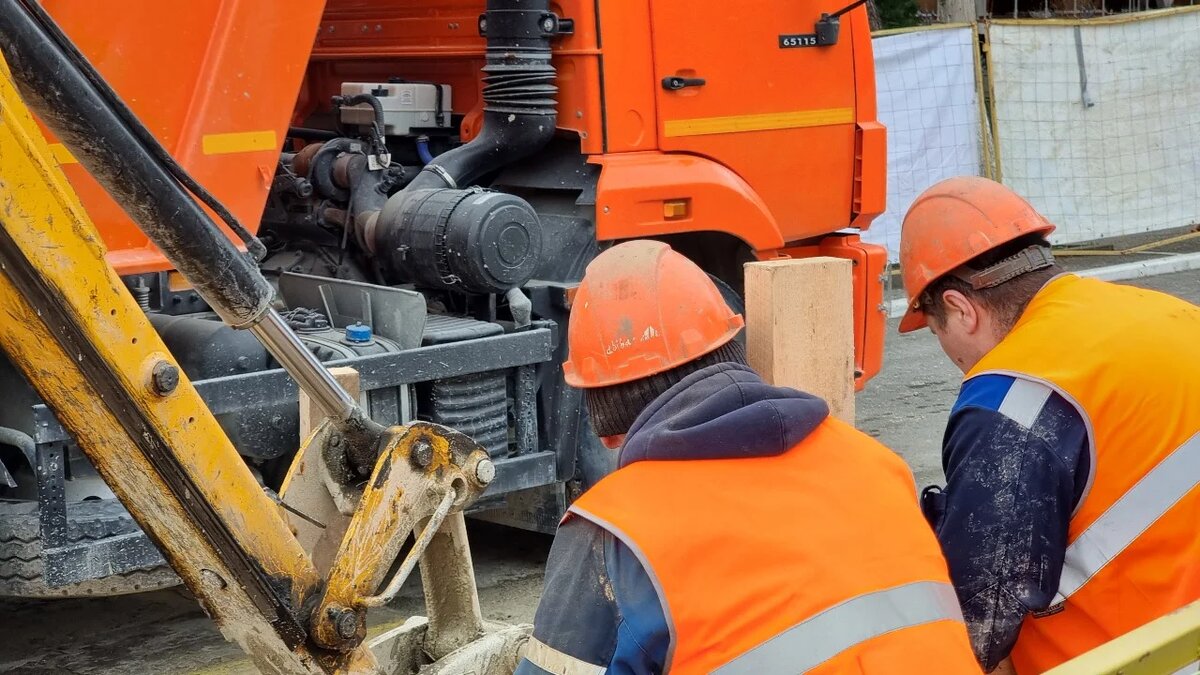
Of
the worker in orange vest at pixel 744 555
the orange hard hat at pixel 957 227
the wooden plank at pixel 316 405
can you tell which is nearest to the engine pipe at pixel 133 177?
the wooden plank at pixel 316 405

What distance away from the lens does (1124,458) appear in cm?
252

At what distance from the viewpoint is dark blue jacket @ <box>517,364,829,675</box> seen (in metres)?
1.90

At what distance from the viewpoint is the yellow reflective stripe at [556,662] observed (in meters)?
1.96

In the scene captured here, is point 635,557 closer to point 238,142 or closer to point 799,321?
point 799,321

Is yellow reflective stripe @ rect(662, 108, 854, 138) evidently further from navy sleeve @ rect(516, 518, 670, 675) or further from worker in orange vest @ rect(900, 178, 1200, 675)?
navy sleeve @ rect(516, 518, 670, 675)

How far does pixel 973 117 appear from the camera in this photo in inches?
451

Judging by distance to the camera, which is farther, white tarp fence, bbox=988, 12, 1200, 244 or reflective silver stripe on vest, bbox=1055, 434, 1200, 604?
white tarp fence, bbox=988, 12, 1200, 244

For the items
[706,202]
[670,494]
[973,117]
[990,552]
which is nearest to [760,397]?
[670,494]

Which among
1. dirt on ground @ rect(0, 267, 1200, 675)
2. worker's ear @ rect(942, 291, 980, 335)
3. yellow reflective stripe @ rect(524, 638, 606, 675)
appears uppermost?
worker's ear @ rect(942, 291, 980, 335)

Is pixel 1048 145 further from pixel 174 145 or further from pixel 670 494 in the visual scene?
pixel 670 494

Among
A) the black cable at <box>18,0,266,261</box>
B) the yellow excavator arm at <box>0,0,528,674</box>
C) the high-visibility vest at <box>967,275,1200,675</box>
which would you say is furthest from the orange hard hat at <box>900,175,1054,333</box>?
the black cable at <box>18,0,266,261</box>

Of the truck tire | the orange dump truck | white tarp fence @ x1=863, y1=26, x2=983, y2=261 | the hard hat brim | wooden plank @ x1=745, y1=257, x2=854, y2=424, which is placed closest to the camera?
wooden plank @ x1=745, y1=257, x2=854, y2=424

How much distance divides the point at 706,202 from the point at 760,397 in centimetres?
360

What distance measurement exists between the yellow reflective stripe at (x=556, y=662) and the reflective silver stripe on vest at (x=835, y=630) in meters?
0.20
